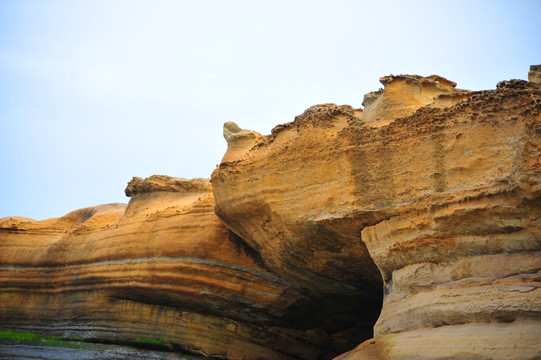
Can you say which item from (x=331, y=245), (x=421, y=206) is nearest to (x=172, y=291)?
(x=331, y=245)

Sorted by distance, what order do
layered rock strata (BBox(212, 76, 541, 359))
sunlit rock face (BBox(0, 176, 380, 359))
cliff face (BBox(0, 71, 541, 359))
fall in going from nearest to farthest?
layered rock strata (BBox(212, 76, 541, 359)), cliff face (BBox(0, 71, 541, 359)), sunlit rock face (BBox(0, 176, 380, 359))

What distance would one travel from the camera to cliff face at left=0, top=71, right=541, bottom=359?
6.49 m

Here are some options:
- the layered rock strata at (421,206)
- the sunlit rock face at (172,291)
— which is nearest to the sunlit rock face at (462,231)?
the layered rock strata at (421,206)

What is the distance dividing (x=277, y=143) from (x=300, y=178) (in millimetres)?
896

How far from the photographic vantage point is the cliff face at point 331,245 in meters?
6.49

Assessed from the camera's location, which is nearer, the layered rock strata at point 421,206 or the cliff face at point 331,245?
the layered rock strata at point 421,206

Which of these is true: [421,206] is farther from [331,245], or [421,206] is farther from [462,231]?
[331,245]

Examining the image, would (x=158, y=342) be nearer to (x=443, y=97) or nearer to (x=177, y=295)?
(x=177, y=295)

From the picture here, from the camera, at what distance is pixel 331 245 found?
29.0 ft

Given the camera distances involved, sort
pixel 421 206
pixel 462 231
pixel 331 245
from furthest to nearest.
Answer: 1. pixel 331 245
2. pixel 421 206
3. pixel 462 231

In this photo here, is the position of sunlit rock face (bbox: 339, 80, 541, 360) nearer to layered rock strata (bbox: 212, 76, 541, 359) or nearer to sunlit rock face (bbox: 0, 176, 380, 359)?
layered rock strata (bbox: 212, 76, 541, 359)

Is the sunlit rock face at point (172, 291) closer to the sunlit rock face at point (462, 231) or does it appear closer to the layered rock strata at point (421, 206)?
the layered rock strata at point (421, 206)

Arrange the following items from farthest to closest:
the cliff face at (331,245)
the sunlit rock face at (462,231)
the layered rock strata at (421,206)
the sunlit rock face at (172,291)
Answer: the sunlit rock face at (172,291) < the cliff face at (331,245) < the layered rock strata at (421,206) < the sunlit rock face at (462,231)

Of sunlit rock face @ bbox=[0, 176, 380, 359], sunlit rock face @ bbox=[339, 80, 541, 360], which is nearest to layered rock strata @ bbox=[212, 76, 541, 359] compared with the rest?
sunlit rock face @ bbox=[339, 80, 541, 360]
